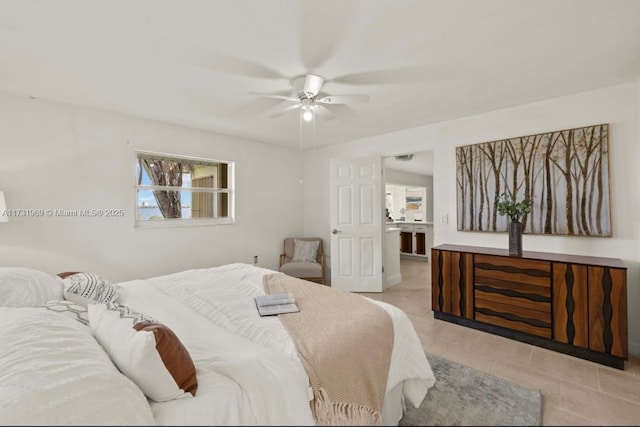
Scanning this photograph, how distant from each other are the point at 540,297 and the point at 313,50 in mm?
2708

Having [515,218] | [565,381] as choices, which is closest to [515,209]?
[515,218]

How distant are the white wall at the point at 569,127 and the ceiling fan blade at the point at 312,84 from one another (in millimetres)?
1929

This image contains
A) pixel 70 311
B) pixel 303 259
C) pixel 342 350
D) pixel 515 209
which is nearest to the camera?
pixel 342 350

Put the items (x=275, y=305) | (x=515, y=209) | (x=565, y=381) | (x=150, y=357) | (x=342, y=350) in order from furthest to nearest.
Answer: (x=515, y=209) < (x=275, y=305) < (x=342, y=350) < (x=150, y=357) < (x=565, y=381)

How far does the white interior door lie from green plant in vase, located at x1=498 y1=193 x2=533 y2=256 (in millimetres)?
1663

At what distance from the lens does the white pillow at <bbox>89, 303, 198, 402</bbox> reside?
2.34 ft

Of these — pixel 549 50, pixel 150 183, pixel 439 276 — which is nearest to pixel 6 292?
pixel 150 183

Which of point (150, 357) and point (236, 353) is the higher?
point (150, 357)

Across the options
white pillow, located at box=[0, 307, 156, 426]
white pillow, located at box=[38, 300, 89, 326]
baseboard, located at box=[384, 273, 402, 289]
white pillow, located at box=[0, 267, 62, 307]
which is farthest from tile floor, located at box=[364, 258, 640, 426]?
baseboard, located at box=[384, 273, 402, 289]

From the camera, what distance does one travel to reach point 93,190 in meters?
3.01

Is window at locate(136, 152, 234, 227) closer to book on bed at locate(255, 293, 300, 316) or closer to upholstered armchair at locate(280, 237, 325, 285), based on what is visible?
upholstered armchair at locate(280, 237, 325, 285)

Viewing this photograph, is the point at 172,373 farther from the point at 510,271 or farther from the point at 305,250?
the point at 305,250

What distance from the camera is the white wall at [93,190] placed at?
2.62m

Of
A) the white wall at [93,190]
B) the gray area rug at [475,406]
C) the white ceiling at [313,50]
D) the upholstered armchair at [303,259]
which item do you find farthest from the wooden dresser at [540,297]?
the white wall at [93,190]
